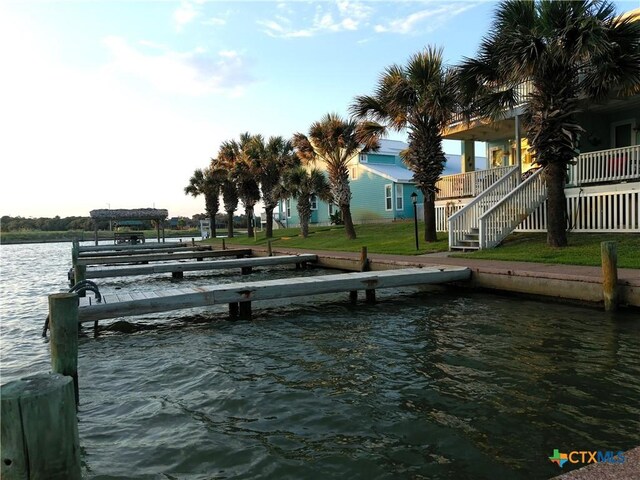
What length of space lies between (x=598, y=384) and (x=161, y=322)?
8.33 meters

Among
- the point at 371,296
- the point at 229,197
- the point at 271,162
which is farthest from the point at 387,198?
the point at 371,296

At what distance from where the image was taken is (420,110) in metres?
18.0

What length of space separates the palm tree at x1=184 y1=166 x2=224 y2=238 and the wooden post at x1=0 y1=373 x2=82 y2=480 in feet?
142

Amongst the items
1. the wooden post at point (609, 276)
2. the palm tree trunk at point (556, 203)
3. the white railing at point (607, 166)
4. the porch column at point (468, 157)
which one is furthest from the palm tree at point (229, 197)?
the wooden post at point (609, 276)

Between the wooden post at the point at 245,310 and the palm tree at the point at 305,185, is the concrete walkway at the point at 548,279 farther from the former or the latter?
the palm tree at the point at 305,185

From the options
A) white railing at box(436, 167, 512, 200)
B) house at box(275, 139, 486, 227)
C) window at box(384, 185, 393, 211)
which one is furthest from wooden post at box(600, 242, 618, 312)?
window at box(384, 185, 393, 211)

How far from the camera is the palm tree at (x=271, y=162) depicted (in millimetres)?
34344

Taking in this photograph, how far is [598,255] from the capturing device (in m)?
12.1

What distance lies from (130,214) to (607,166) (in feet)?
116

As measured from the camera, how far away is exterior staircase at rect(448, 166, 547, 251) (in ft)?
51.5

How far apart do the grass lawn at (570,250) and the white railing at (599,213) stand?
0.31m

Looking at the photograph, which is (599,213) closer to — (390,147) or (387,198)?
(387,198)

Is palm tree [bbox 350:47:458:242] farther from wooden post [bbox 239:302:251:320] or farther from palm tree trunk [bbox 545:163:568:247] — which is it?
wooden post [bbox 239:302:251:320]

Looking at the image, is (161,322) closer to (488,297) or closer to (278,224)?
(488,297)
